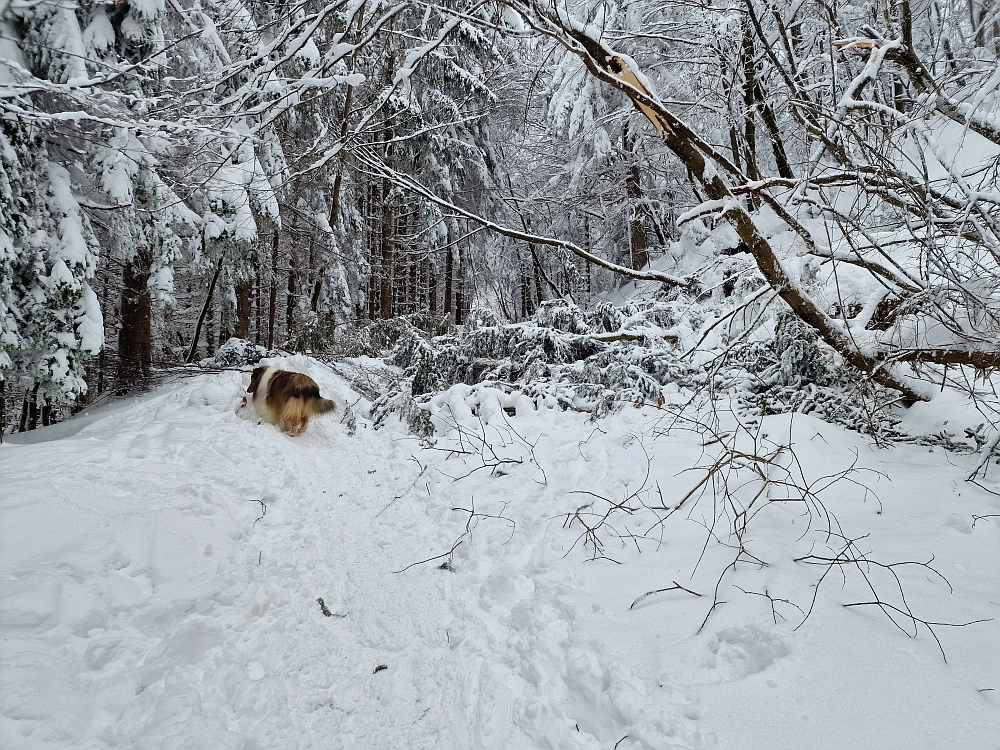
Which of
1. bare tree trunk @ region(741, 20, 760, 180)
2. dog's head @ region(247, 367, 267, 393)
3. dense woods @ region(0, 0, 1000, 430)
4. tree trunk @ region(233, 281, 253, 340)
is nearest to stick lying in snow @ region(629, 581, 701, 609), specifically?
dense woods @ region(0, 0, 1000, 430)

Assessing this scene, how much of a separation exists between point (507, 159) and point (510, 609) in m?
14.4

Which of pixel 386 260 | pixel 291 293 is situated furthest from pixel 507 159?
pixel 291 293

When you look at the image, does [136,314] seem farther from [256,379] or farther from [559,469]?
[559,469]

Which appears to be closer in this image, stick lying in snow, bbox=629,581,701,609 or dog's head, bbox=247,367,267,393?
stick lying in snow, bbox=629,581,701,609

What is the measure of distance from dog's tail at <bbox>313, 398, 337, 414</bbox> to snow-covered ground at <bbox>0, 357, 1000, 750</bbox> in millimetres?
1944

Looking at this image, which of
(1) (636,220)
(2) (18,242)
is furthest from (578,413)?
(1) (636,220)

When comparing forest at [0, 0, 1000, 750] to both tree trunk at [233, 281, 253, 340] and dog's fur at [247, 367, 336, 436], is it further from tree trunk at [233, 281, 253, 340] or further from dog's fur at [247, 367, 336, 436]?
tree trunk at [233, 281, 253, 340]

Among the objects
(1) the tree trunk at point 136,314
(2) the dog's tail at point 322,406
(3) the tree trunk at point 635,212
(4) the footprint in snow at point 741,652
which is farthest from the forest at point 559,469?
(3) the tree trunk at point 635,212


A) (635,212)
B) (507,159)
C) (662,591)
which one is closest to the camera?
(662,591)

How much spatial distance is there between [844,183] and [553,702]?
3.16 m

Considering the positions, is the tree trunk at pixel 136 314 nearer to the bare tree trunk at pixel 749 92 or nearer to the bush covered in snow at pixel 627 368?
the bush covered in snow at pixel 627 368

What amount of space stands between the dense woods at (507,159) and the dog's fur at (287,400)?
6.99 ft

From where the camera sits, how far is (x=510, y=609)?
2283 millimetres

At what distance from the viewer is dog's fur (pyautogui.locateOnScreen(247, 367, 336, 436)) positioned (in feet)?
17.9
